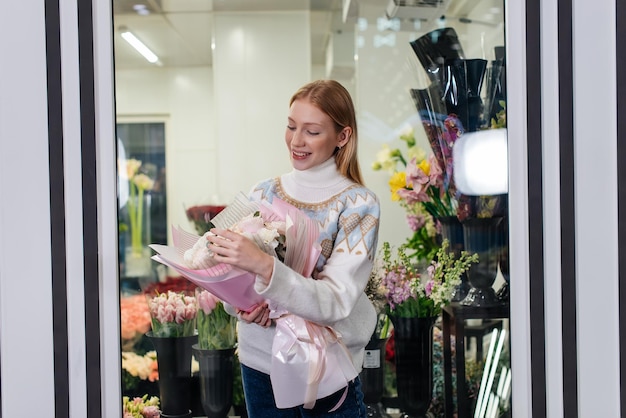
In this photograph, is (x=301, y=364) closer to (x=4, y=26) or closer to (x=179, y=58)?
(x=179, y=58)

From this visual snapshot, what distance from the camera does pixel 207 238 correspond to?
54.4 inches

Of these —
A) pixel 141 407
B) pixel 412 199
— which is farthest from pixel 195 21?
pixel 141 407

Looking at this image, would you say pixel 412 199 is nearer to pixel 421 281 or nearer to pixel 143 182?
pixel 421 281

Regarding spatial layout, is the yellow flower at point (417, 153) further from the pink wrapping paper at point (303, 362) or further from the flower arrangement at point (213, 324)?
the flower arrangement at point (213, 324)

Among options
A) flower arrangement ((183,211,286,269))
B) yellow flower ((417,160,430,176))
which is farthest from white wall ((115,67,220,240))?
yellow flower ((417,160,430,176))

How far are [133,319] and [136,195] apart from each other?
0.27 meters

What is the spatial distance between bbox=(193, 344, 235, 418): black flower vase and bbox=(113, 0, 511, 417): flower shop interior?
0.02 m

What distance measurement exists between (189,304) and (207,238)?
200mm

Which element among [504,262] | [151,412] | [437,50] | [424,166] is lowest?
[151,412]

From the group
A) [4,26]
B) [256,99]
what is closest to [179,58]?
[256,99]

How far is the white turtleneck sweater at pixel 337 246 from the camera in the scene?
1415mm

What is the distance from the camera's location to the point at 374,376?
1.53m

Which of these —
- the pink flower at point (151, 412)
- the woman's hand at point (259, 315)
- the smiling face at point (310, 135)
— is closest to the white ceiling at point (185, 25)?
the smiling face at point (310, 135)

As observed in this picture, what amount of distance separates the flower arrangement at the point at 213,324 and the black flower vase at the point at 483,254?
0.55 m
